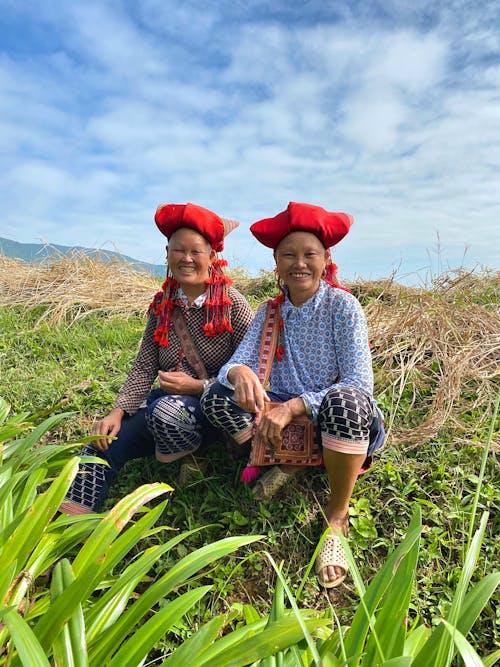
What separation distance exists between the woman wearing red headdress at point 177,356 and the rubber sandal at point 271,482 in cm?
34

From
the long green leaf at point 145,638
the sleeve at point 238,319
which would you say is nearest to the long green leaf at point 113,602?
the long green leaf at point 145,638

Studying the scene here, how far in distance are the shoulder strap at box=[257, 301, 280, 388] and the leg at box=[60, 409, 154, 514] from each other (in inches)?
27.0

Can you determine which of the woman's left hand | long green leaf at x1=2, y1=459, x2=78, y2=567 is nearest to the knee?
the woman's left hand

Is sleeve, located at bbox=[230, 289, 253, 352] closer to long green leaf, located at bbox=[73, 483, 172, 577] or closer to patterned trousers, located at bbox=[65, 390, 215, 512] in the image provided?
patterned trousers, located at bbox=[65, 390, 215, 512]

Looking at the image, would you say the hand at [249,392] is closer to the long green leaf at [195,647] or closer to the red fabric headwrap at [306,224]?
the red fabric headwrap at [306,224]

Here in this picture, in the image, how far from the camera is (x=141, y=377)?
8.22 ft

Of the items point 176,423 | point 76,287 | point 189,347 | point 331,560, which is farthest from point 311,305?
point 76,287

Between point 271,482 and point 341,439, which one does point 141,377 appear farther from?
point 341,439

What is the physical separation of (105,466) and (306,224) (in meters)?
1.45

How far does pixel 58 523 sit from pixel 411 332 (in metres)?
2.58

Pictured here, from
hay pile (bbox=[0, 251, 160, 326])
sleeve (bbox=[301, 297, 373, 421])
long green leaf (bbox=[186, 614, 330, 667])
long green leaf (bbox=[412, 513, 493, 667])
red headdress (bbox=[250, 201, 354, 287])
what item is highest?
hay pile (bbox=[0, 251, 160, 326])

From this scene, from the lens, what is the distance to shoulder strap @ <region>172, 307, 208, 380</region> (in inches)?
95.3

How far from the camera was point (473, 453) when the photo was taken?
2490mm

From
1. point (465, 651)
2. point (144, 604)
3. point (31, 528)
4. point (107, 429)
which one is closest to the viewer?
point (465, 651)
